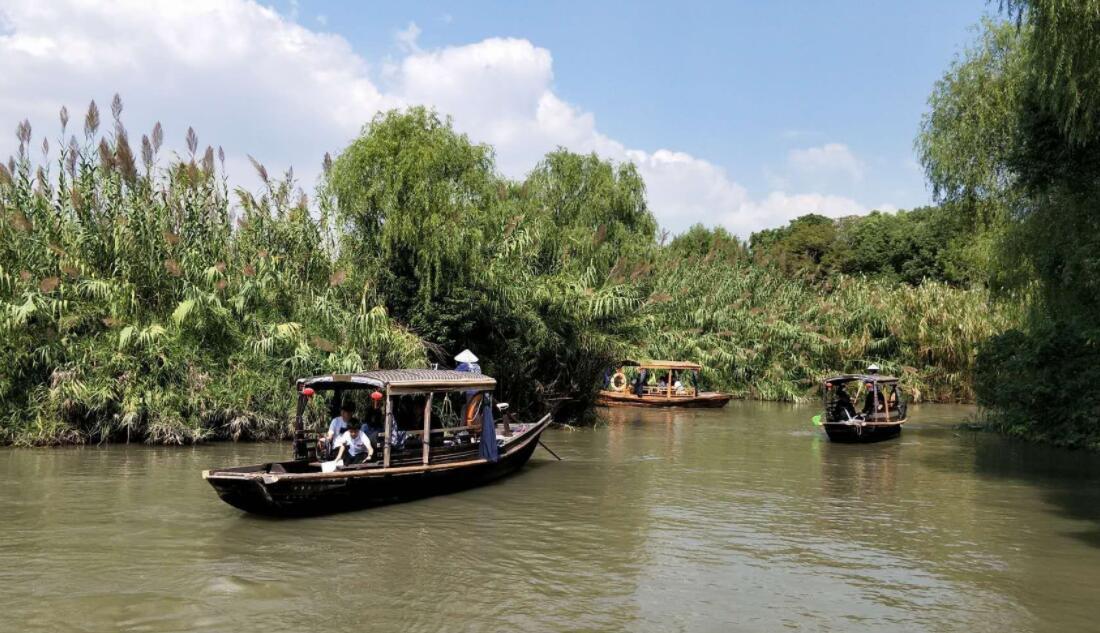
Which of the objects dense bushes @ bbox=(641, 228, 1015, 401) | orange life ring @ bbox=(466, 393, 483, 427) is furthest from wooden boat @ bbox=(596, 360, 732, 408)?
orange life ring @ bbox=(466, 393, 483, 427)

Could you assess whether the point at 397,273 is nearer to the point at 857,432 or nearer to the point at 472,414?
the point at 472,414

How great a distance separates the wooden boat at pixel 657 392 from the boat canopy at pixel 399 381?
→ 17.3m

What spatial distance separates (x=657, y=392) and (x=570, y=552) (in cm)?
2328

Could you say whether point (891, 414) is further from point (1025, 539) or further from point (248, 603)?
point (248, 603)

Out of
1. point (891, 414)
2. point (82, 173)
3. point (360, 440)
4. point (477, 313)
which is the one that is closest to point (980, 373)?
point (891, 414)

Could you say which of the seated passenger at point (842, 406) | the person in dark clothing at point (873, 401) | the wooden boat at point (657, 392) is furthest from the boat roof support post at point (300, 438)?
the wooden boat at point (657, 392)

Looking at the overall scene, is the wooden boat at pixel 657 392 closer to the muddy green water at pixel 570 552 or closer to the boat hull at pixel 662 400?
the boat hull at pixel 662 400

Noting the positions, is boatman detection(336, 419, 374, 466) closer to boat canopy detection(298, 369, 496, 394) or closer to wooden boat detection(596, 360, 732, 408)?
boat canopy detection(298, 369, 496, 394)

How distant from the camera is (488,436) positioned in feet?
49.7

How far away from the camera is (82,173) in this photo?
19094 millimetres

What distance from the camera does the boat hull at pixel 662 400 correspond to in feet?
108

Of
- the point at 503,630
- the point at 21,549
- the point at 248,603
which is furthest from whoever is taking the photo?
the point at 21,549

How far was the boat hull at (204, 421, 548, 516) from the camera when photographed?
1183 cm

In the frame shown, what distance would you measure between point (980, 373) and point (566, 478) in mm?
13566
